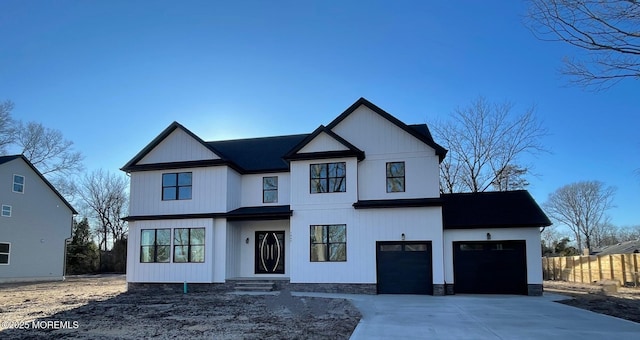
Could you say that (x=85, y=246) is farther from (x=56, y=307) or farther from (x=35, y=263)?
(x=56, y=307)

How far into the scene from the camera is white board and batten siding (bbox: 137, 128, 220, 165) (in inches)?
811

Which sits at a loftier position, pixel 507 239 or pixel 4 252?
pixel 507 239

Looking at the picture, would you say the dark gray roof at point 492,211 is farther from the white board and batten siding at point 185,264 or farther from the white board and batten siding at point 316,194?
the white board and batten siding at point 185,264

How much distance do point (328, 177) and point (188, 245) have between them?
21.9ft

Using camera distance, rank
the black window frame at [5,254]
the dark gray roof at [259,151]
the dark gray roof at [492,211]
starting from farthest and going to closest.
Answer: the black window frame at [5,254]
the dark gray roof at [259,151]
the dark gray roof at [492,211]

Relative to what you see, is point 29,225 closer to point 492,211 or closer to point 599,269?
point 492,211

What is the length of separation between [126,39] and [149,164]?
257 inches

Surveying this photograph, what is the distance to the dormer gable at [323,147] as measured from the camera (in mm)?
18688

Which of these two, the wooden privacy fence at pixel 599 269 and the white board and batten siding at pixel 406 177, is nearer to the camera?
the white board and batten siding at pixel 406 177

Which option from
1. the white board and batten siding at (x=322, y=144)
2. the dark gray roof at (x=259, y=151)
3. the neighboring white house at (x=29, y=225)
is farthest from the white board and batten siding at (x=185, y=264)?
the neighboring white house at (x=29, y=225)

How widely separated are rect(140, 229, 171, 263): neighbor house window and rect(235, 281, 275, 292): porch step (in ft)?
12.1

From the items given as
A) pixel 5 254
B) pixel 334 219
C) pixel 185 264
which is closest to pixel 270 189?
pixel 334 219

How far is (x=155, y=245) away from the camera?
67.1 feet

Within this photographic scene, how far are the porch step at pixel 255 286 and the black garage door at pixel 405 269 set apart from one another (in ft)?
14.1
